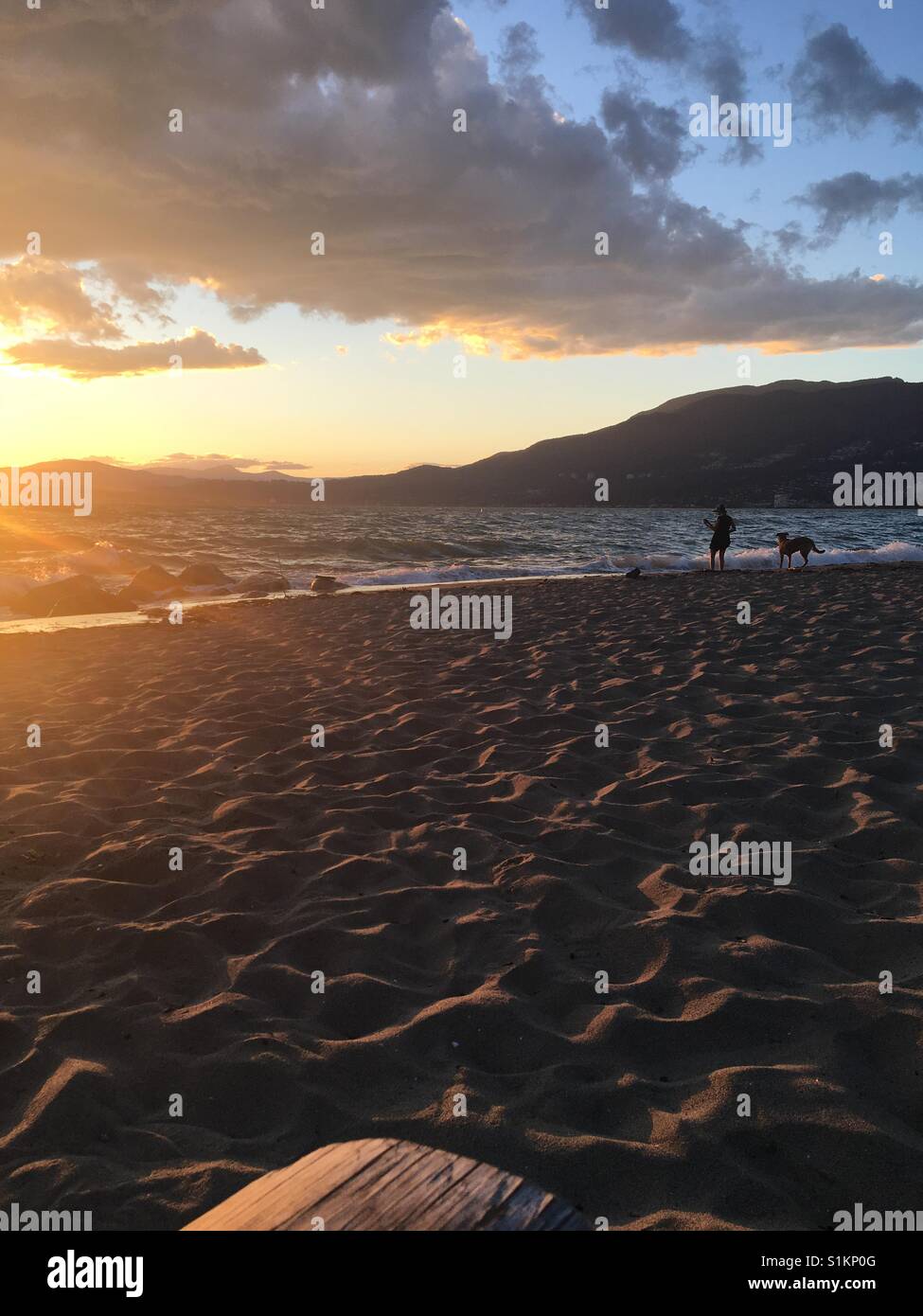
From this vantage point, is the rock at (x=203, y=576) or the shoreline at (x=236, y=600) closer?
Answer: the shoreline at (x=236, y=600)

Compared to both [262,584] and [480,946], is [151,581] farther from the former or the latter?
[480,946]

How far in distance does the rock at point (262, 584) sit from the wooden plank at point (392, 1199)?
19545mm

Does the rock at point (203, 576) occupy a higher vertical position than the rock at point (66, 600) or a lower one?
higher

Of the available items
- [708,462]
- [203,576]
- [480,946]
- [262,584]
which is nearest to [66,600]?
[203,576]

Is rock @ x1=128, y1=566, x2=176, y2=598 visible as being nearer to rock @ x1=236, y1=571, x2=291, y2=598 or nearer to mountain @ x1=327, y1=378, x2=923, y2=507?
rock @ x1=236, y1=571, x2=291, y2=598

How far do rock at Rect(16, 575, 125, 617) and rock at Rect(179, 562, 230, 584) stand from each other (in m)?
3.46

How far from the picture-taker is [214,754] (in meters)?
6.82

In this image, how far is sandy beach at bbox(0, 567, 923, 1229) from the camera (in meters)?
2.78

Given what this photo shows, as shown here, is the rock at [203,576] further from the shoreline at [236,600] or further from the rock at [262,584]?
the shoreline at [236,600]

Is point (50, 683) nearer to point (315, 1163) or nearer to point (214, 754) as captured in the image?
point (214, 754)

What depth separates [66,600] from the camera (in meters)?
17.0

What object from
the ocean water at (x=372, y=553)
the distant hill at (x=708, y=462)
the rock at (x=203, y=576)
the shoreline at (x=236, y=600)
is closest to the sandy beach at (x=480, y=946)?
the shoreline at (x=236, y=600)

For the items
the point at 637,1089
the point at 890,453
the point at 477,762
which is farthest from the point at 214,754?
the point at 890,453

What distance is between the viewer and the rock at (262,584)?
2069 centimetres
